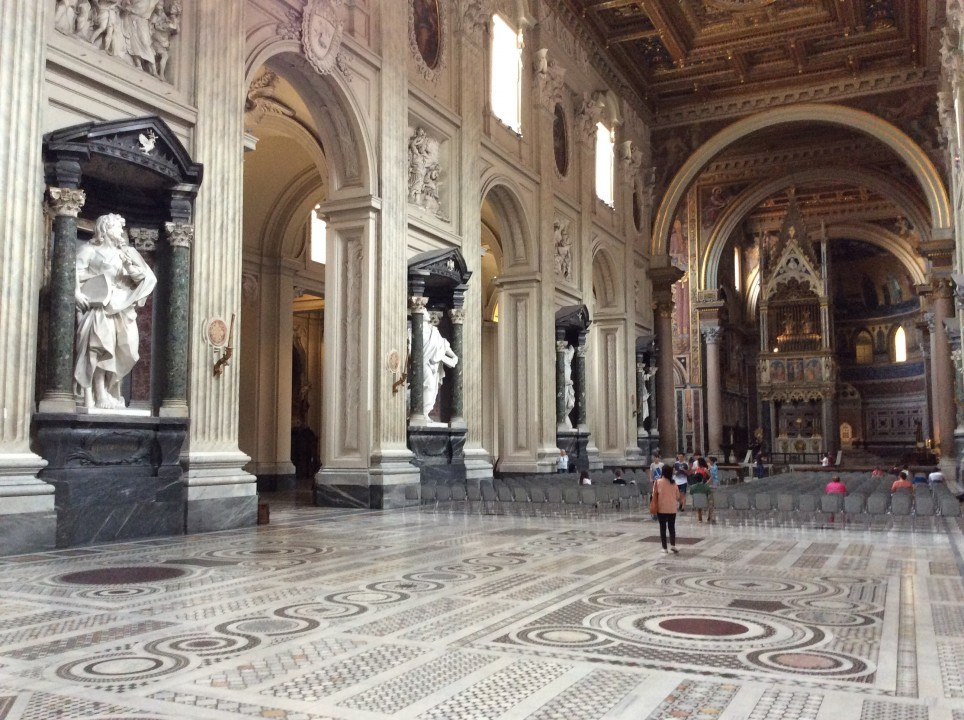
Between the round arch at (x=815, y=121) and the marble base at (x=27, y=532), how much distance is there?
23613mm

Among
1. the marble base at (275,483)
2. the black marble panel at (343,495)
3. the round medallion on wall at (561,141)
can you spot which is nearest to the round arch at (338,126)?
→ the black marble panel at (343,495)

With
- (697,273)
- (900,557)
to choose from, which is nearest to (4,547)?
(900,557)

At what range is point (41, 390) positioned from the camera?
344 inches

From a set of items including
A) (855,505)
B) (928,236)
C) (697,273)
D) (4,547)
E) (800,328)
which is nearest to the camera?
(4,547)

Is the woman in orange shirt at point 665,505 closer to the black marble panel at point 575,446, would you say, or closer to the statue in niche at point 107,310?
the statue in niche at point 107,310

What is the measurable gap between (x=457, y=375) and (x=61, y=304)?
8319mm

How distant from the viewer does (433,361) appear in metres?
15.6

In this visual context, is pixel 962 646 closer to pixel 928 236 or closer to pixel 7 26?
pixel 7 26

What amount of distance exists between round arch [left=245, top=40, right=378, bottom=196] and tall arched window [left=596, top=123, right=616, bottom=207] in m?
11.9

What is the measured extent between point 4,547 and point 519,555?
15.5 ft

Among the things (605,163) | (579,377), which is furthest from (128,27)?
(605,163)

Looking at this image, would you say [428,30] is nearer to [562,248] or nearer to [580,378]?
[562,248]

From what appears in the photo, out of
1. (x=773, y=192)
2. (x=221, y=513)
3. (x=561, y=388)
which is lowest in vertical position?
(x=221, y=513)

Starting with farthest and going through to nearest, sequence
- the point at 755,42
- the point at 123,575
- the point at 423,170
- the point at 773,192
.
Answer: the point at 773,192
the point at 755,42
the point at 423,170
the point at 123,575
